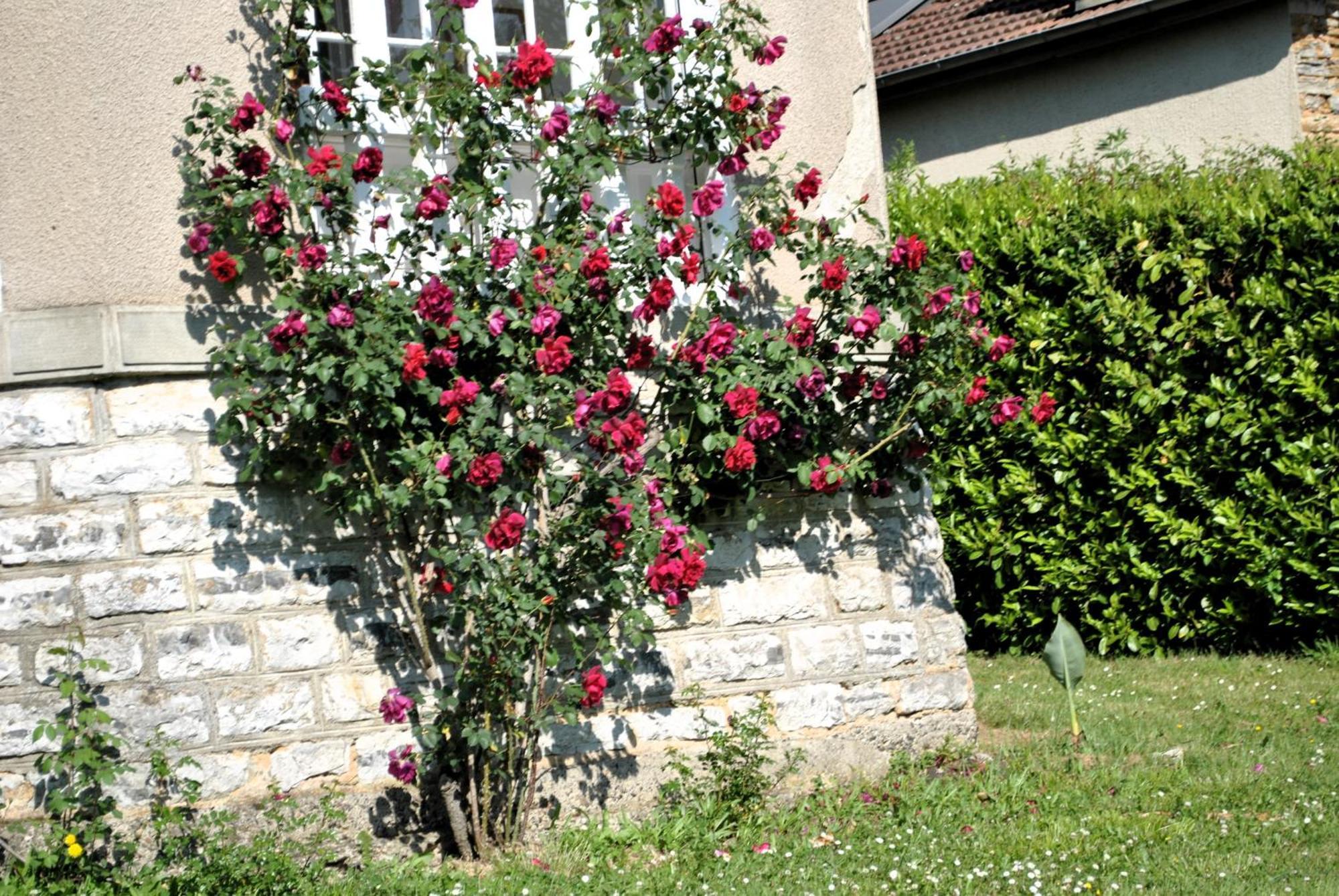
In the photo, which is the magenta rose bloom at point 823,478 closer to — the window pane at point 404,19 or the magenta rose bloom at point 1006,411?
the magenta rose bloom at point 1006,411

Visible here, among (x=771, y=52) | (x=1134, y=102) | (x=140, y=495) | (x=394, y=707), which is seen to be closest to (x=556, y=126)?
(x=771, y=52)

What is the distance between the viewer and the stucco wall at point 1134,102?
438 inches

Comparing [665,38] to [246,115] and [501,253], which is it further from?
[246,115]

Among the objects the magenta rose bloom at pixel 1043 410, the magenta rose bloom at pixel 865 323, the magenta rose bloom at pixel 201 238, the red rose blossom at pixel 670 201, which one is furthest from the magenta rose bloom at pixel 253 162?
the magenta rose bloom at pixel 1043 410

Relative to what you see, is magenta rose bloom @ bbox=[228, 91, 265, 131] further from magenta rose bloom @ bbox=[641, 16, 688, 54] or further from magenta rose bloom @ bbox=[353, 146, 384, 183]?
magenta rose bloom @ bbox=[641, 16, 688, 54]

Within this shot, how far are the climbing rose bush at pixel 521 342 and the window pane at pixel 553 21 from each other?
0.27 m

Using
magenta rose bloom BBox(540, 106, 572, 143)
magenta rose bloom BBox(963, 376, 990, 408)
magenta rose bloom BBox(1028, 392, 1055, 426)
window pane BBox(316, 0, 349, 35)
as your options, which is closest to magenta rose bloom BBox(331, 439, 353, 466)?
magenta rose bloom BBox(540, 106, 572, 143)

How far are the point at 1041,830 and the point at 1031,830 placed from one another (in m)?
0.06

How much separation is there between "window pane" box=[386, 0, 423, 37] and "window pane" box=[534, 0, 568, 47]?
49 centimetres

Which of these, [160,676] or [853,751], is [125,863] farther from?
[853,751]

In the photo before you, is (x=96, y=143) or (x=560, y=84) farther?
(x=560, y=84)

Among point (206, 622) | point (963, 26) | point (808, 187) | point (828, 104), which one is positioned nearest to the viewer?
point (206, 622)

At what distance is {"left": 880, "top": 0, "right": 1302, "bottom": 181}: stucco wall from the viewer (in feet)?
36.5

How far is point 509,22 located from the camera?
5348 millimetres
